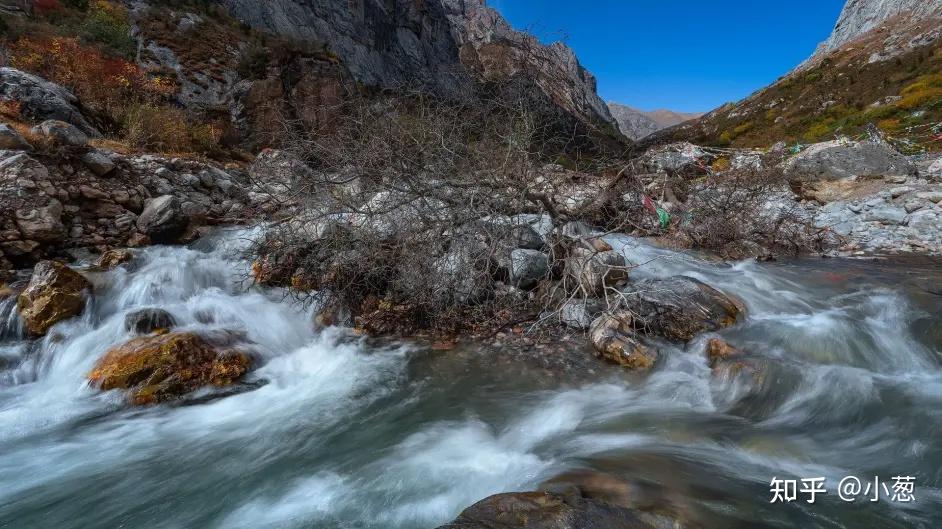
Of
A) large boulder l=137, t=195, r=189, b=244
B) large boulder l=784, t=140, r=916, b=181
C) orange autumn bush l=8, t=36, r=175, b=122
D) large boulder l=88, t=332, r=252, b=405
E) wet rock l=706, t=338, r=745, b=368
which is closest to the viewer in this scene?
large boulder l=88, t=332, r=252, b=405

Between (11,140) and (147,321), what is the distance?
4267 millimetres

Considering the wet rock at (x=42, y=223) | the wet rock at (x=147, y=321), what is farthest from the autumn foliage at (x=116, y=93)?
the wet rock at (x=147, y=321)

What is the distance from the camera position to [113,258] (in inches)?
235

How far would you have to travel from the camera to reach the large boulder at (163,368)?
4105 millimetres

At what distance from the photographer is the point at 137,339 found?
14.8 ft

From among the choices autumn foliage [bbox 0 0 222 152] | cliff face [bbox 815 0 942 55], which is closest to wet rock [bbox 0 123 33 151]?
autumn foliage [bbox 0 0 222 152]

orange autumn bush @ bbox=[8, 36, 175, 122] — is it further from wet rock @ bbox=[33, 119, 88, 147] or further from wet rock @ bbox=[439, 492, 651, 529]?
wet rock @ bbox=[439, 492, 651, 529]

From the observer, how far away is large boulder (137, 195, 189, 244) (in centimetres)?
690

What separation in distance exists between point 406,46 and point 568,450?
56461mm

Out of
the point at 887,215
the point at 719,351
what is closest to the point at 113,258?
the point at 719,351

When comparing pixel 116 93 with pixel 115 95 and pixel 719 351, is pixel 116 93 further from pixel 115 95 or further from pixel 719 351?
pixel 719 351

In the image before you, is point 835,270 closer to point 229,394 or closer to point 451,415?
point 451,415

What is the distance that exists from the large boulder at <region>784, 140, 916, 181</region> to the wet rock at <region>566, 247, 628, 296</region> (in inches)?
355

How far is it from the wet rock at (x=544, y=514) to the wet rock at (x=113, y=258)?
625 cm
